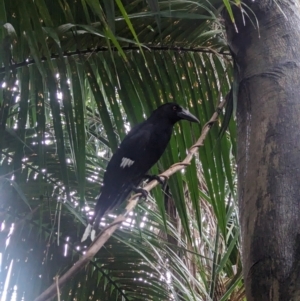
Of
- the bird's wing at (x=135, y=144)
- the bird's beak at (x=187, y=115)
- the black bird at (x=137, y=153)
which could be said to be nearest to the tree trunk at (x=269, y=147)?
the bird's beak at (x=187, y=115)

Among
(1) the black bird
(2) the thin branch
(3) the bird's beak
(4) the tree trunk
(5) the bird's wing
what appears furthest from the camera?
(5) the bird's wing

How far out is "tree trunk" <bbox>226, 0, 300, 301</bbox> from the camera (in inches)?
23.3

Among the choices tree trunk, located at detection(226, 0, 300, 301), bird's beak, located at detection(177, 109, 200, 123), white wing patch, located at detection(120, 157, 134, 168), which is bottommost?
tree trunk, located at detection(226, 0, 300, 301)

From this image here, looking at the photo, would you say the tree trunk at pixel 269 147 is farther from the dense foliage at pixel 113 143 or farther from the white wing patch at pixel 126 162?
the white wing patch at pixel 126 162

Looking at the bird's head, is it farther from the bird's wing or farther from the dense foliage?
the bird's wing

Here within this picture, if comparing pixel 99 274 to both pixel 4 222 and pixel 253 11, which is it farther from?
pixel 253 11

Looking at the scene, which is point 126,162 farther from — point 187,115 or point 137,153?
point 187,115

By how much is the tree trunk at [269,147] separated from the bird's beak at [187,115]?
1.02ft

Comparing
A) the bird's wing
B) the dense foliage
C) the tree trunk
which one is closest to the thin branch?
the dense foliage

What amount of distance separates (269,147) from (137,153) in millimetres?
864

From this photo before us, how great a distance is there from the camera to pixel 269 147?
0.72 m

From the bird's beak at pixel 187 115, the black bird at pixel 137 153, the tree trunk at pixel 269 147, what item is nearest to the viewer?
the tree trunk at pixel 269 147

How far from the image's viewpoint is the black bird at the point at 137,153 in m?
1.37

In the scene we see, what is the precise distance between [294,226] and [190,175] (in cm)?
59
